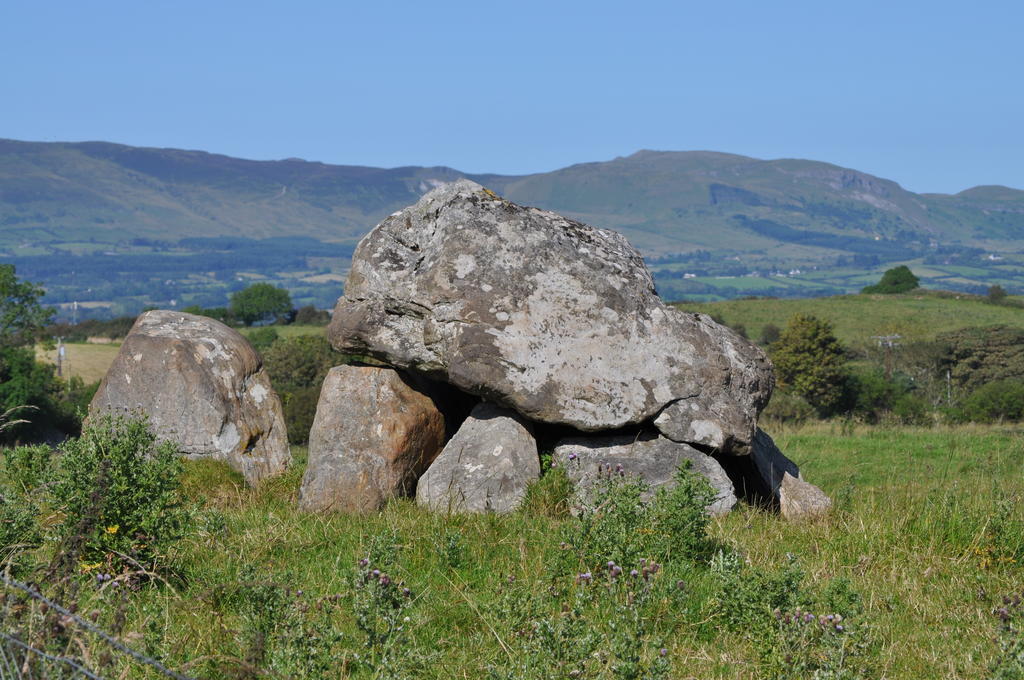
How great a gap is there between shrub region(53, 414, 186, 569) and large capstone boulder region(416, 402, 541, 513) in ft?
10.6

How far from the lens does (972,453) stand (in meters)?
19.3

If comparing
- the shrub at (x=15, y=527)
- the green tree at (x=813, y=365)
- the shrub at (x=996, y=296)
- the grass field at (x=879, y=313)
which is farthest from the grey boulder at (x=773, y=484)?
the shrub at (x=996, y=296)

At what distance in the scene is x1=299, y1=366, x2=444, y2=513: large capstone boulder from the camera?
11.8 m

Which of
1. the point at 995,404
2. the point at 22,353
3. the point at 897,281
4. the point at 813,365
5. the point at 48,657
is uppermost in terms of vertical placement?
the point at 48,657

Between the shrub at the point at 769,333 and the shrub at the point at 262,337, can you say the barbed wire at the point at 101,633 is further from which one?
the shrub at the point at 769,333

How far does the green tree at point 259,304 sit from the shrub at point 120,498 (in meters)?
123

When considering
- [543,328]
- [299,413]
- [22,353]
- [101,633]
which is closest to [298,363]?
[299,413]

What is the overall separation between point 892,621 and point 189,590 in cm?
512

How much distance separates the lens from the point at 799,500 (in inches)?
466

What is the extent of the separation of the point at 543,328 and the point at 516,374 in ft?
2.06

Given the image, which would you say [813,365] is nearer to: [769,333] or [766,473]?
[769,333]

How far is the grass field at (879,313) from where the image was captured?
80.1 m

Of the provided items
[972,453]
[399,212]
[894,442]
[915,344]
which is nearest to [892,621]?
[399,212]

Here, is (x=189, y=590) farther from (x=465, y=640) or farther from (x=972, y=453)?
(x=972, y=453)
